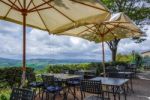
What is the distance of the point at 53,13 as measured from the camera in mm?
5965

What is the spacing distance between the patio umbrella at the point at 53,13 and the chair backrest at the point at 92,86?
1562mm

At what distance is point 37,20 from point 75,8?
6.15 feet

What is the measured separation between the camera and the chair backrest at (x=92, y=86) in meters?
5.93

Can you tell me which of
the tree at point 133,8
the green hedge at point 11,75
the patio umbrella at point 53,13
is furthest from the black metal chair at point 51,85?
the tree at point 133,8

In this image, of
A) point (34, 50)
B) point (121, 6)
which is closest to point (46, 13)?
point (34, 50)

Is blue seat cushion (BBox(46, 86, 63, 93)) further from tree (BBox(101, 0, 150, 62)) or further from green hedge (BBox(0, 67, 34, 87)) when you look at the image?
tree (BBox(101, 0, 150, 62))

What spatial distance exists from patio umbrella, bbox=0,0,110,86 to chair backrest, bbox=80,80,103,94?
1.56 meters

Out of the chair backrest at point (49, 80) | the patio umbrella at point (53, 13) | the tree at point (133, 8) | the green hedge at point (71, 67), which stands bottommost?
the chair backrest at point (49, 80)

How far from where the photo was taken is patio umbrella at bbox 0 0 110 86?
192 inches

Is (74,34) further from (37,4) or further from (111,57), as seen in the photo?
(111,57)

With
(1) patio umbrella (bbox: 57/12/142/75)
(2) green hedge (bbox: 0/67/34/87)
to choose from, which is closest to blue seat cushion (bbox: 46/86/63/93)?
(1) patio umbrella (bbox: 57/12/142/75)

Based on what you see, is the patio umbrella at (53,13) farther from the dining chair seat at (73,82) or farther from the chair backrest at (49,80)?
the dining chair seat at (73,82)

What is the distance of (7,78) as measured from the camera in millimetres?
9898

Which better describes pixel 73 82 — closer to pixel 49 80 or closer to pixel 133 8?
pixel 49 80
